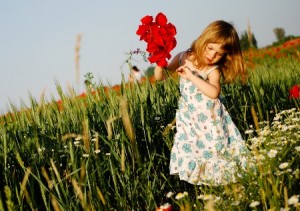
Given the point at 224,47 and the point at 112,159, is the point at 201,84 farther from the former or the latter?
the point at 112,159

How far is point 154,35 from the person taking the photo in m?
2.28

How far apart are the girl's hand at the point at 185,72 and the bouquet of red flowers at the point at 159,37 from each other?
24 centimetres

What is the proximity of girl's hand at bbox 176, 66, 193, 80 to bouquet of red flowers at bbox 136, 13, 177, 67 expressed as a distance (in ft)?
0.78

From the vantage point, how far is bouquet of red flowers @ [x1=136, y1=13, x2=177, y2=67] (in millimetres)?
2266

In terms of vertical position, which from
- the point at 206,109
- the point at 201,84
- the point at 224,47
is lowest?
the point at 206,109

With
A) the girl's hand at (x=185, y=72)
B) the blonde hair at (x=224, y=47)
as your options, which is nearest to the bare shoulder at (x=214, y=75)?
the blonde hair at (x=224, y=47)

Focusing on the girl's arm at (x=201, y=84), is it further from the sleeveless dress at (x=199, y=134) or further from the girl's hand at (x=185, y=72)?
the sleeveless dress at (x=199, y=134)

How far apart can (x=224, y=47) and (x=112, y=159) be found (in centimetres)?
118

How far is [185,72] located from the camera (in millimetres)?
2516

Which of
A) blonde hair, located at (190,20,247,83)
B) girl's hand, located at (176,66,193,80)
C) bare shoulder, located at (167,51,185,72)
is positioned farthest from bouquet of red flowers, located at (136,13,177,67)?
bare shoulder, located at (167,51,185,72)

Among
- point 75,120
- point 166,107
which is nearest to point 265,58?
point 166,107

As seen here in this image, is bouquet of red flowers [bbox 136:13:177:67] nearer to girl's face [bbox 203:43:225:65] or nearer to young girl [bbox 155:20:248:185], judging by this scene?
young girl [bbox 155:20:248:185]

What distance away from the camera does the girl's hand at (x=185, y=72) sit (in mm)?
2478

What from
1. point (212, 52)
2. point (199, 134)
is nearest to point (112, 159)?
point (199, 134)
